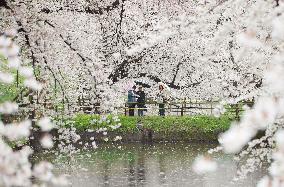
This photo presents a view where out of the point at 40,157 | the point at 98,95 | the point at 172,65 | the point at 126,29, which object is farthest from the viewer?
the point at 172,65

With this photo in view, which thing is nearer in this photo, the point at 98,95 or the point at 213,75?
the point at 98,95

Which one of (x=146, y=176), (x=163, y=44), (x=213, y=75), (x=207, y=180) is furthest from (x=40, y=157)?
(x=213, y=75)

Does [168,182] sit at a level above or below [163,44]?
below

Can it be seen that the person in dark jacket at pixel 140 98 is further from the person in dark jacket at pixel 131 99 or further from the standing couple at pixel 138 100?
the person in dark jacket at pixel 131 99

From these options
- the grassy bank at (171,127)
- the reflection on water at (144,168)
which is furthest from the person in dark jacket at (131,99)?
the reflection on water at (144,168)

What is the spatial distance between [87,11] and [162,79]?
48.8 ft

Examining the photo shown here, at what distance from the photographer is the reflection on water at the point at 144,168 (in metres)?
13.9

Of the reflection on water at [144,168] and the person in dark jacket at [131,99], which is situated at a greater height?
the person in dark jacket at [131,99]

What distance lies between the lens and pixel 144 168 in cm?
1598

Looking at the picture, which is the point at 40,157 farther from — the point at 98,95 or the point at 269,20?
the point at 269,20

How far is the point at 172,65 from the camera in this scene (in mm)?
→ 24688

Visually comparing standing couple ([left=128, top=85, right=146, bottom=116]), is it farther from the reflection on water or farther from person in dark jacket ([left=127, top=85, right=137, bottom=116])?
the reflection on water

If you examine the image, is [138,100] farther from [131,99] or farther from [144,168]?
[144,168]

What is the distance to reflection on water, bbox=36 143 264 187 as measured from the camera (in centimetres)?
1388
